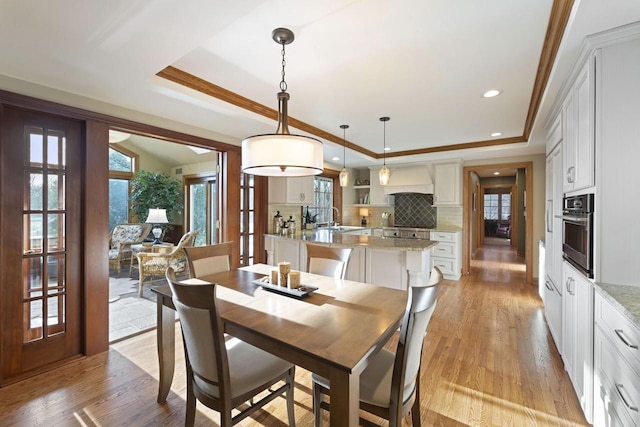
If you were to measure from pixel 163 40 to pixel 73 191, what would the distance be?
64.5 inches

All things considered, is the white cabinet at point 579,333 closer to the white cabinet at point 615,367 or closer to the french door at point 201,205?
the white cabinet at point 615,367

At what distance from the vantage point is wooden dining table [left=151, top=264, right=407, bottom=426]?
3.39ft

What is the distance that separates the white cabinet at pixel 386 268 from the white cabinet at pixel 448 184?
2794 mm

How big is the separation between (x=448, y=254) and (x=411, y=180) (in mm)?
1570

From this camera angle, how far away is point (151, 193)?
6.33m

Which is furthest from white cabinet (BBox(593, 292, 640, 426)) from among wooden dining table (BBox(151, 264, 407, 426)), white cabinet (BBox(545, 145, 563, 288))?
white cabinet (BBox(545, 145, 563, 288))

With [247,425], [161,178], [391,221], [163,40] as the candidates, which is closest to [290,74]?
[163,40]

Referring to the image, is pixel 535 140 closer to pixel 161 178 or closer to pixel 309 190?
pixel 309 190

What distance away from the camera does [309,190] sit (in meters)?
4.78

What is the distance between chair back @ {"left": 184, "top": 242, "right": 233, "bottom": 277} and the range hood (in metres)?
4.05

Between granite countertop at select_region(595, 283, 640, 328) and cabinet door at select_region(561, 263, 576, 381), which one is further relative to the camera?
cabinet door at select_region(561, 263, 576, 381)

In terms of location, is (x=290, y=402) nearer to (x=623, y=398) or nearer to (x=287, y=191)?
(x=623, y=398)

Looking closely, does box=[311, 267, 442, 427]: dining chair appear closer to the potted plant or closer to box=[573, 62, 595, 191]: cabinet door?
box=[573, 62, 595, 191]: cabinet door

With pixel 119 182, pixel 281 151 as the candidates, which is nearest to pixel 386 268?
pixel 281 151
